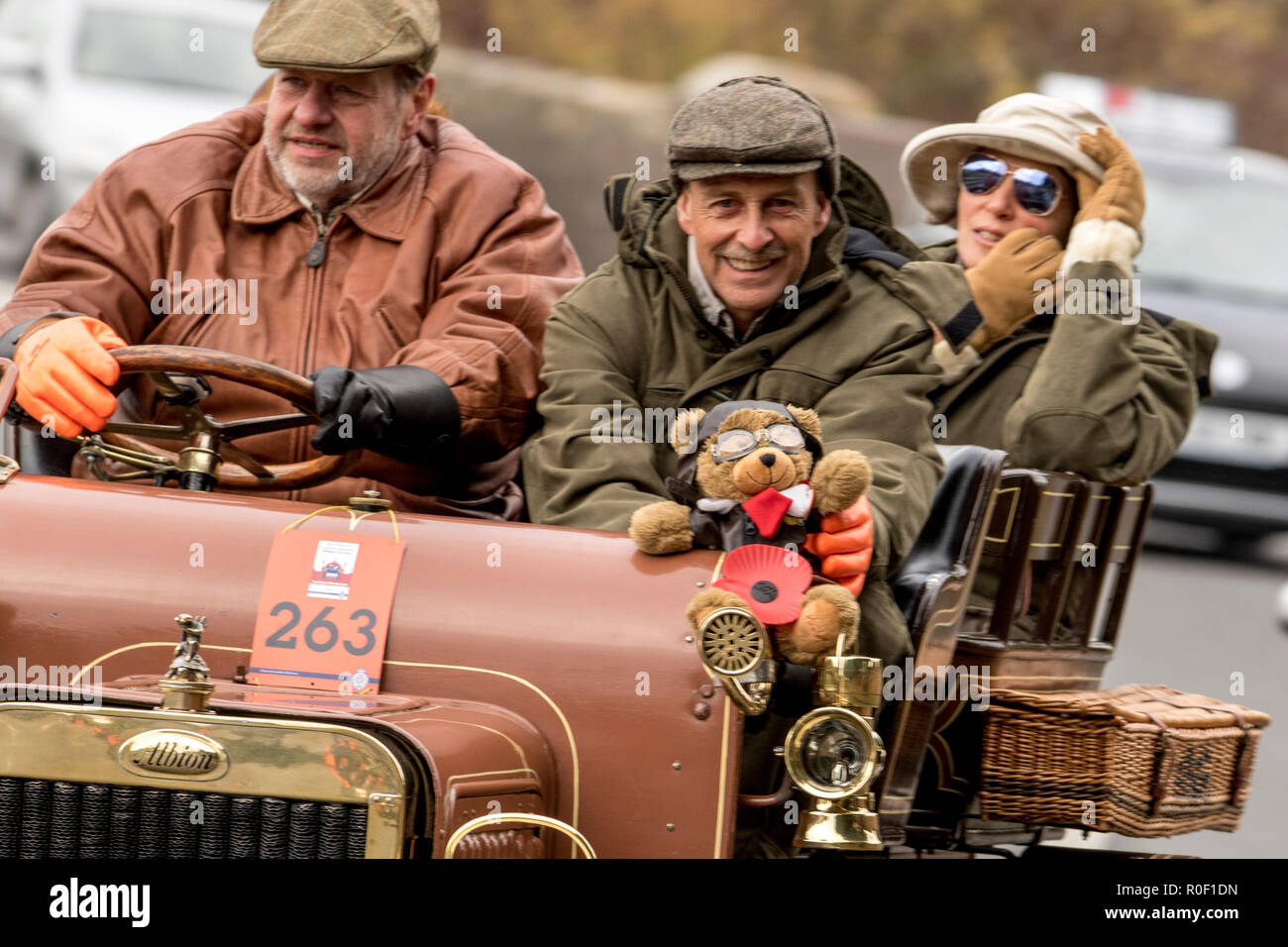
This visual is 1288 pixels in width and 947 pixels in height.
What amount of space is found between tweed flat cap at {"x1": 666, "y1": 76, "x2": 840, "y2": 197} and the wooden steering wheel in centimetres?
89

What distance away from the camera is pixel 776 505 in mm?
3568

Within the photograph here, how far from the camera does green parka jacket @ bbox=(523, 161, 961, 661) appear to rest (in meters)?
4.19

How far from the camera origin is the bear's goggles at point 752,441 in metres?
3.57

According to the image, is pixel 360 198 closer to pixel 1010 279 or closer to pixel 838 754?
pixel 1010 279

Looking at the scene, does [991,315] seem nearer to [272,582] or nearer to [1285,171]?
[272,582]

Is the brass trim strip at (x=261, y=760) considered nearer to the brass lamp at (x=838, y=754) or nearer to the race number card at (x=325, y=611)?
the race number card at (x=325, y=611)

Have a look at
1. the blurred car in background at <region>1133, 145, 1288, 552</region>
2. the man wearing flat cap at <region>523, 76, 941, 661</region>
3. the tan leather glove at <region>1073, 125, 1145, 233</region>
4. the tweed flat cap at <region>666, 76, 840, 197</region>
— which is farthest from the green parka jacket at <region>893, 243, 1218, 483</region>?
the blurred car in background at <region>1133, 145, 1288, 552</region>

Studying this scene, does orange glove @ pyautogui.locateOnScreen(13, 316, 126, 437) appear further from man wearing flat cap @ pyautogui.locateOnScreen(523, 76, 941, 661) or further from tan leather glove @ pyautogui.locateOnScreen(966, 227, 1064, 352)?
tan leather glove @ pyautogui.locateOnScreen(966, 227, 1064, 352)

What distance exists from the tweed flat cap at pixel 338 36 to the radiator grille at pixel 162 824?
1.95 metres

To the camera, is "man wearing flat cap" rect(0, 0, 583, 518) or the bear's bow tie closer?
the bear's bow tie

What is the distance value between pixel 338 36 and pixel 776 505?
5.60 feet

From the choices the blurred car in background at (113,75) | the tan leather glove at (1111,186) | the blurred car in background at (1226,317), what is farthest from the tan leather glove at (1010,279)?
Answer: the blurred car in background at (113,75)

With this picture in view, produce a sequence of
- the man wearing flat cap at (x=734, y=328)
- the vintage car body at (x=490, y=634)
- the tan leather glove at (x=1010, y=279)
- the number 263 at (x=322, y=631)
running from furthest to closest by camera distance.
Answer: the tan leather glove at (x=1010, y=279) < the man wearing flat cap at (x=734, y=328) < the number 263 at (x=322, y=631) < the vintage car body at (x=490, y=634)

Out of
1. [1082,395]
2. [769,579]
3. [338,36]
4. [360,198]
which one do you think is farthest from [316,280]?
[1082,395]
